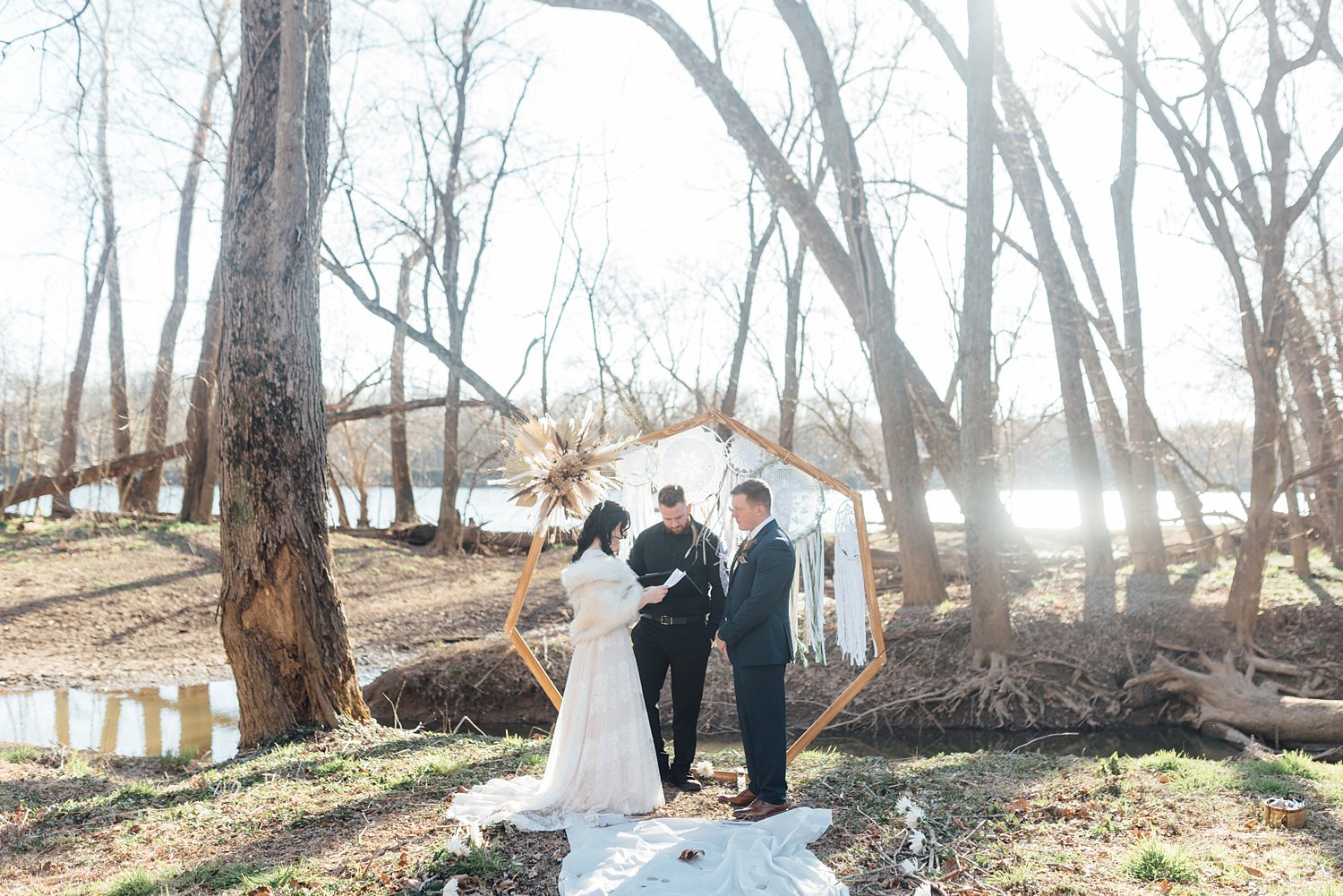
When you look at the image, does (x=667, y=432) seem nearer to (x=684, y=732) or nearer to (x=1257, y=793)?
(x=684, y=732)

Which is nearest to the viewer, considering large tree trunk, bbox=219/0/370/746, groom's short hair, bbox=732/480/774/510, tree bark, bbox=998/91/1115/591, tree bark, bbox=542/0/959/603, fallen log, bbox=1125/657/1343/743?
groom's short hair, bbox=732/480/774/510

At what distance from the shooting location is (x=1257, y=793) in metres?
6.06

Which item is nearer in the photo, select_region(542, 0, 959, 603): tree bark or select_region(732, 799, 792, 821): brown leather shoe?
select_region(732, 799, 792, 821): brown leather shoe

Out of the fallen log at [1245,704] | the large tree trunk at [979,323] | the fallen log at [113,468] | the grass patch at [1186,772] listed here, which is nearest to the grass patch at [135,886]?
the grass patch at [1186,772]

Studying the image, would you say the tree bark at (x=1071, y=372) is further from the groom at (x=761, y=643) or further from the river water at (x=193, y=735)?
the groom at (x=761, y=643)

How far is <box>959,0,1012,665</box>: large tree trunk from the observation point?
11.2 m

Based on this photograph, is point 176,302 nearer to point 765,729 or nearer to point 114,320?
point 114,320

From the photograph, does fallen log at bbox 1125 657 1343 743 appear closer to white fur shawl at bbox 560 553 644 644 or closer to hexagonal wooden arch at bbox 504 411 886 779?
hexagonal wooden arch at bbox 504 411 886 779

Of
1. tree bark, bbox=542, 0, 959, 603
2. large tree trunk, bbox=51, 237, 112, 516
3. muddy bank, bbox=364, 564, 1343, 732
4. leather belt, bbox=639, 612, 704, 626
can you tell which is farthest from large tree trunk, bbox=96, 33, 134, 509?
leather belt, bbox=639, 612, 704, 626

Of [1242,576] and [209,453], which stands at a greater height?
[209,453]

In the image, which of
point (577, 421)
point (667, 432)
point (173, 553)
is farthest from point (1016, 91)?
point (173, 553)

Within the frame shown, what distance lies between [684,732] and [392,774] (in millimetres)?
1922

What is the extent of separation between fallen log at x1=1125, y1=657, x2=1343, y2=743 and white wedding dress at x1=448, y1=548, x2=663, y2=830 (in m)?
7.76

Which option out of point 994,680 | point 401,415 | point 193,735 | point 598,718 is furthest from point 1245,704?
point 401,415
